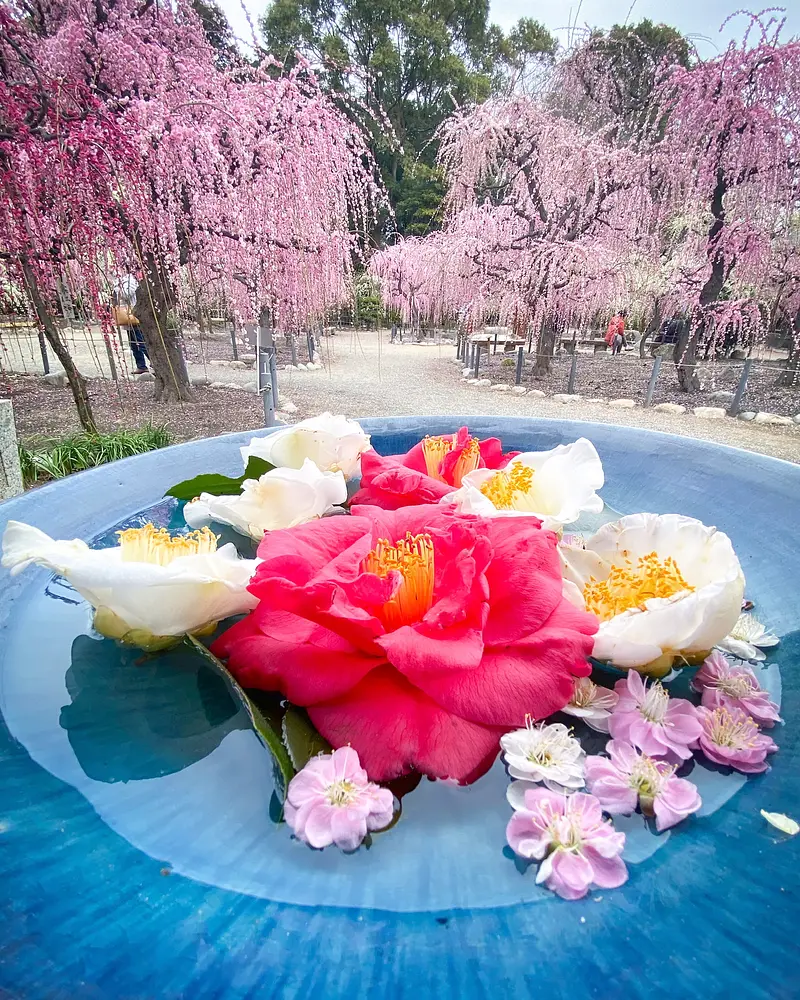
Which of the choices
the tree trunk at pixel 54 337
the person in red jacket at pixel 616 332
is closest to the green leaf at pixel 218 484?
the tree trunk at pixel 54 337

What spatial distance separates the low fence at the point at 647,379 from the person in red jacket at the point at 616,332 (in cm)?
96

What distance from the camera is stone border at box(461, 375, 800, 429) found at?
723 centimetres

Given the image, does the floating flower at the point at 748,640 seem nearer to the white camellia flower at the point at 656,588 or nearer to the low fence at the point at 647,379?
the white camellia flower at the point at 656,588

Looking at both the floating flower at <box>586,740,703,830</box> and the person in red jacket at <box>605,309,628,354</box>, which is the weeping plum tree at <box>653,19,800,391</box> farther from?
the floating flower at <box>586,740,703,830</box>

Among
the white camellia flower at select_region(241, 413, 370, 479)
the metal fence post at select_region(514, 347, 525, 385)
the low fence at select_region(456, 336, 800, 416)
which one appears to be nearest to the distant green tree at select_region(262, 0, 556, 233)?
the low fence at select_region(456, 336, 800, 416)

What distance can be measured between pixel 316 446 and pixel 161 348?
6542 millimetres

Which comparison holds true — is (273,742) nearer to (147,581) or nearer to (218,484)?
(147,581)

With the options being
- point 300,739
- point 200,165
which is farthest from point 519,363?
point 300,739

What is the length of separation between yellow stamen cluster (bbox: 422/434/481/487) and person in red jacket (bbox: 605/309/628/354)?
13.1m

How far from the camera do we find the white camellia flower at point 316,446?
3.18ft

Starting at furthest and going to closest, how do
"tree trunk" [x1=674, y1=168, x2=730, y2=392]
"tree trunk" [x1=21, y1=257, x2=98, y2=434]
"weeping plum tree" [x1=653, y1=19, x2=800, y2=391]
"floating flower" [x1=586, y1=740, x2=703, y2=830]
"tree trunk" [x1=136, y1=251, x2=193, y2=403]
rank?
"tree trunk" [x1=674, y1=168, x2=730, y2=392] → "weeping plum tree" [x1=653, y1=19, x2=800, y2=391] → "tree trunk" [x1=136, y1=251, x2=193, y2=403] → "tree trunk" [x1=21, y1=257, x2=98, y2=434] → "floating flower" [x1=586, y1=740, x2=703, y2=830]

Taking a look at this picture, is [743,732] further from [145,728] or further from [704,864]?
[145,728]

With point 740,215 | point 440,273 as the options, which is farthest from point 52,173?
point 740,215

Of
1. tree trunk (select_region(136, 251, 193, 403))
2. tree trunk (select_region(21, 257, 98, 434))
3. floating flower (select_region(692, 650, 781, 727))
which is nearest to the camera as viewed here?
floating flower (select_region(692, 650, 781, 727))
